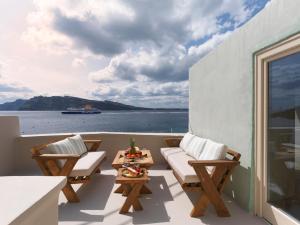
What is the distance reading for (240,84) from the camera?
11.0 feet

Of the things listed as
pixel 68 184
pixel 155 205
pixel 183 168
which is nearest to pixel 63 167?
pixel 68 184

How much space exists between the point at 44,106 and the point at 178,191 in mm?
89404

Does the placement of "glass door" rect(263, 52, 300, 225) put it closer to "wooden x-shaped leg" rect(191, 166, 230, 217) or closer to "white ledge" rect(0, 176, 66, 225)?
"wooden x-shaped leg" rect(191, 166, 230, 217)

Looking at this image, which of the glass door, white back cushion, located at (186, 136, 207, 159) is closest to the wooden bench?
white back cushion, located at (186, 136, 207, 159)

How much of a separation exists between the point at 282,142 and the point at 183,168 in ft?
4.62

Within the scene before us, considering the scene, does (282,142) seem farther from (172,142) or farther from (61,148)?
(61,148)

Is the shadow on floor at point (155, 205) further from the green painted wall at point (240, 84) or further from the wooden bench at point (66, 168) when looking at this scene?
the green painted wall at point (240, 84)

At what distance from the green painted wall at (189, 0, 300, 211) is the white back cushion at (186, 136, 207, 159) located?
332mm

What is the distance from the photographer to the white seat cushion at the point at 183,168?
3080mm

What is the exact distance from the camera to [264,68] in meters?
2.90

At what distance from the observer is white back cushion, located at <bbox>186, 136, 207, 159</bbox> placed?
→ 4042 mm

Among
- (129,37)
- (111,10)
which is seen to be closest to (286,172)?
(111,10)

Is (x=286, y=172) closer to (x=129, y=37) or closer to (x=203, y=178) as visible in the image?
(x=203, y=178)

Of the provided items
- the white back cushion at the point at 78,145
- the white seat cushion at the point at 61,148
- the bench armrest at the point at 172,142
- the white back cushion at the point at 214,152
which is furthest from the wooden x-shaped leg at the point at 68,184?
the bench armrest at the point at 172,142
